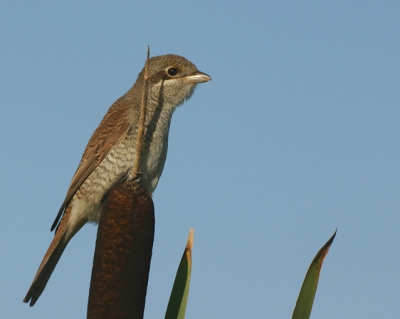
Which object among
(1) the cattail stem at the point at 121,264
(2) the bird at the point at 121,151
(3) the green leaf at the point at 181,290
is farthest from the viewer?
(2) the bird at the point at 121,151

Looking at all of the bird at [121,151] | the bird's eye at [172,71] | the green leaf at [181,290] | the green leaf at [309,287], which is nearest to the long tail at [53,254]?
the bird at [121,151]

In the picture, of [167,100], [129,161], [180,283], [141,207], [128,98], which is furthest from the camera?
[128,98]

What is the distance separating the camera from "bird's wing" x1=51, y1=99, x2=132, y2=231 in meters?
5.90

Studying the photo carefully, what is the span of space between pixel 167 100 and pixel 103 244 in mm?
3750

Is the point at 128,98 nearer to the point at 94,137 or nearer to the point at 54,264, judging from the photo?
the point at 94,137

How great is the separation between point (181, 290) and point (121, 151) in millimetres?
3418

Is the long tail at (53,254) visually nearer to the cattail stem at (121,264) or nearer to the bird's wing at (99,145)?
the bird's wing at (99,145)

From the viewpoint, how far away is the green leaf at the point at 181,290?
92.8 inches

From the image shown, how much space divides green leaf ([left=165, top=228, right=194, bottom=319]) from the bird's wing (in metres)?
3.44

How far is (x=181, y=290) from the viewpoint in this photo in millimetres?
2434

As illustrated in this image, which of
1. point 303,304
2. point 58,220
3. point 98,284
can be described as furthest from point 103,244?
point 58,220

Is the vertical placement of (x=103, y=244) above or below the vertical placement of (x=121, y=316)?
above

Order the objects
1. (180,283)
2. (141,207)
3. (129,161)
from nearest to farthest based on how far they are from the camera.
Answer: (180,283) < (141,207) < (129,161)

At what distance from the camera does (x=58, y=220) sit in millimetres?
5945
